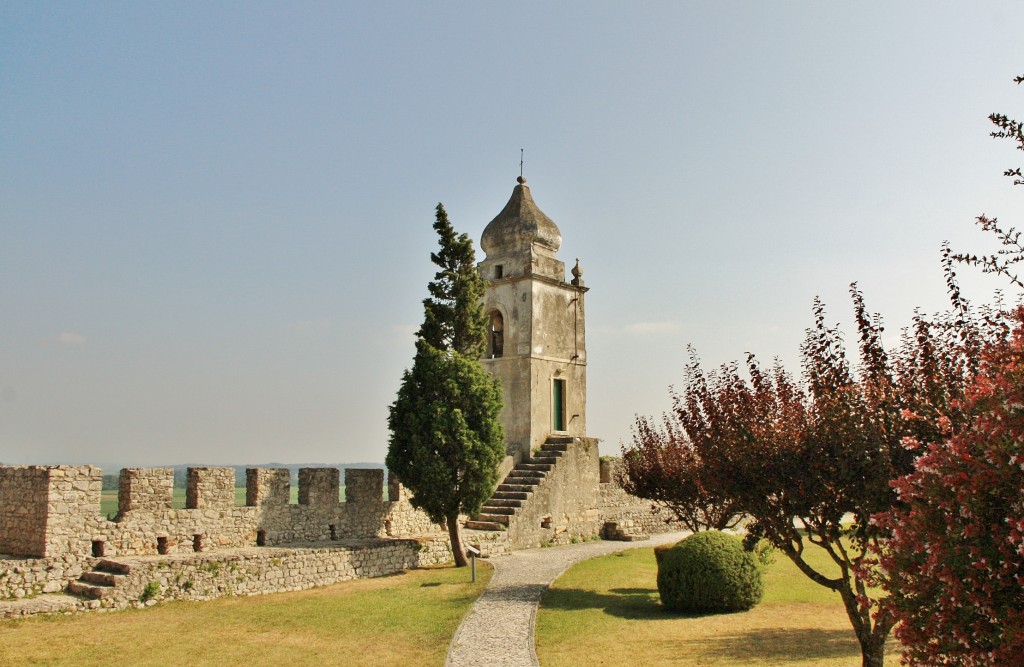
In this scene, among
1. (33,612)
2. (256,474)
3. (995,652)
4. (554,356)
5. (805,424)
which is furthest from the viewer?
(554,356)

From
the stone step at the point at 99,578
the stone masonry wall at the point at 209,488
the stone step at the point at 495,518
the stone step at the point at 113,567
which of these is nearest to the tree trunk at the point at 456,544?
the stone step at the point at 495,518

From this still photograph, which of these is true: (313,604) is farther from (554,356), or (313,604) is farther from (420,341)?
(554,356)

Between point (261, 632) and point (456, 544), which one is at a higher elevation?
point (456, 544)

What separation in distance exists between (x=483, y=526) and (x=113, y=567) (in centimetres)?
1000

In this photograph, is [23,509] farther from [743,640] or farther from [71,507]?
[743,640]

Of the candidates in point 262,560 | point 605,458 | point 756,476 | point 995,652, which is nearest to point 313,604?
point 262,560

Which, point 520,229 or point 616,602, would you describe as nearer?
point 616,602

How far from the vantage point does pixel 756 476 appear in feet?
31.8

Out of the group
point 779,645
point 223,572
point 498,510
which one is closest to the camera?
point 779,645

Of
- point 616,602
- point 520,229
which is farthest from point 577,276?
point 616,602

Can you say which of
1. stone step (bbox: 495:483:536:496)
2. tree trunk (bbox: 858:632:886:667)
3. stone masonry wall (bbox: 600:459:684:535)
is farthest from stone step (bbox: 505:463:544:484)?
tree trunk (bbox: 858:632:886:667)

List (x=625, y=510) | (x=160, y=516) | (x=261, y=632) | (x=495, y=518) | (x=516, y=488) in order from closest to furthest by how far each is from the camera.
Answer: (x=261, y=632) → (x=160, y=516) → (x=495, y=518) → (x=516, y=488) → (x=625, y=510)

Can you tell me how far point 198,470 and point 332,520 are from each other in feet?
12.3

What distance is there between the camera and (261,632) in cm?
1207
